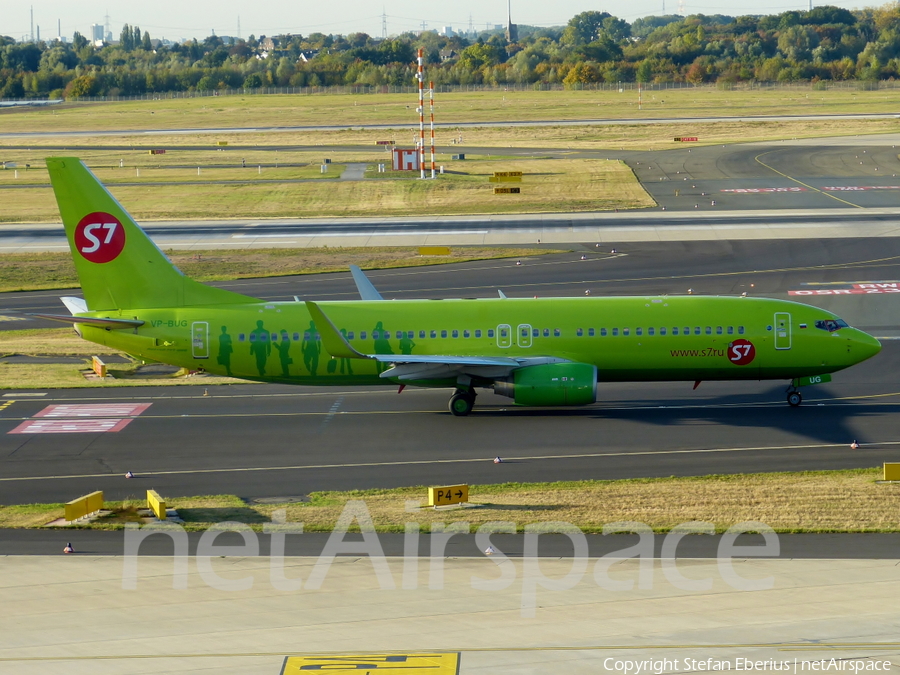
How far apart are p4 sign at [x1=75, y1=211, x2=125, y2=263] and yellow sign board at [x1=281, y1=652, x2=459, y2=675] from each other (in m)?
23.9

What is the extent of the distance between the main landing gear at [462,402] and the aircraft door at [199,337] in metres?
9.84

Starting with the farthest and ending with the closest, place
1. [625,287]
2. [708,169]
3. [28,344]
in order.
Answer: [708,169] → [625,287] → [28,344]

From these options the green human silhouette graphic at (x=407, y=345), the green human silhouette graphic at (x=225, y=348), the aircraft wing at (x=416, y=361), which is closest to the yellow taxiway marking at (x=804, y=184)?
the aircraft wing at (x=416, y=361)

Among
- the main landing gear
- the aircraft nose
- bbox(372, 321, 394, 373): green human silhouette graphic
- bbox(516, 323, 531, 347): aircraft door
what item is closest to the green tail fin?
bbox(372, 321, 394, 373): green human silhouette graphic

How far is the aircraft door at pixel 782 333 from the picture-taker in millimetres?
41406

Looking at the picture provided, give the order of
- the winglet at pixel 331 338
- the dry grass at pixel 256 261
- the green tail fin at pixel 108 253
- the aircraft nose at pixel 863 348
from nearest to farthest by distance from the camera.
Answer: the winglet at pixel 331 338 → the green tail fin at pixel 108 253 → the aircraft nose at pixel 863 348 → the dry grass at pixel 256 261

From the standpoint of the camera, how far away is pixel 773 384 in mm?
45812

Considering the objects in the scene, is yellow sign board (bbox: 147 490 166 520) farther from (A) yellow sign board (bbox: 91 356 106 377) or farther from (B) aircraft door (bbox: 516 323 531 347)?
(A) yellow sign board (bbox: 91 356 106 377)

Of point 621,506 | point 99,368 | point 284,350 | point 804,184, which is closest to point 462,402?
point 284,350

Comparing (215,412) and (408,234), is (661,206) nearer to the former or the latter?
(408,234)

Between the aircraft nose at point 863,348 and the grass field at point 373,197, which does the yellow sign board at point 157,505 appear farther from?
the grass field at point 373,197

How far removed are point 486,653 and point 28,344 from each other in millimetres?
40882

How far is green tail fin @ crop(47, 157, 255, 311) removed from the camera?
40625 millimetres

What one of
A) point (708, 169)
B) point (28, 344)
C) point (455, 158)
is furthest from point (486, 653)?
point (455, 158)
